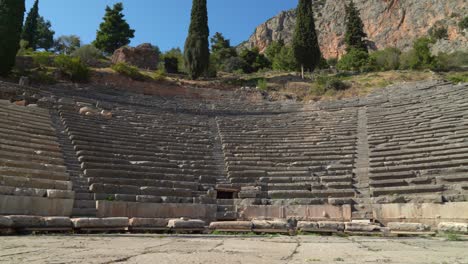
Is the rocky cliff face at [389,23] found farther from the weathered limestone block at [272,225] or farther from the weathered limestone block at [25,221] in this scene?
the weathered limestone block at [25,221]

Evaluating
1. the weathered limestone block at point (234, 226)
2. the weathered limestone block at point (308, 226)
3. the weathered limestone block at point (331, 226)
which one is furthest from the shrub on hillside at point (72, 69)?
the weathered limestone block at point (331, 226)

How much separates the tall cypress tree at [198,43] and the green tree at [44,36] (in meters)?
23.8

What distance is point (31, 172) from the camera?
886cm

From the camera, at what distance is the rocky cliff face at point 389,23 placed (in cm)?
5681

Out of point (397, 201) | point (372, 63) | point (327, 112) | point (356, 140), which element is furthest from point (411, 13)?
point (397, 201)

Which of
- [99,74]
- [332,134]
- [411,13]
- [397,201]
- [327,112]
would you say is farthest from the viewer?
[411,13]

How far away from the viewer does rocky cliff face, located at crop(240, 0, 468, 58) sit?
186ft

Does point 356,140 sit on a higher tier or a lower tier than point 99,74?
lower

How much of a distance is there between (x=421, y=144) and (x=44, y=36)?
152ft

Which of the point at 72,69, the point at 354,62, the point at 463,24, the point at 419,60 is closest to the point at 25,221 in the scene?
the point at 72,69

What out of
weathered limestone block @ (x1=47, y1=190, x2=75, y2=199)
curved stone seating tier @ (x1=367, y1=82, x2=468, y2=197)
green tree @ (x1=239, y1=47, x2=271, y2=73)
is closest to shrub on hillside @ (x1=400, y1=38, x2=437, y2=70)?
curved stone seating tier @ (x1=367, y1=82, x2=468, y2=197)

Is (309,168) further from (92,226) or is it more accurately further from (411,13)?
(411,13)

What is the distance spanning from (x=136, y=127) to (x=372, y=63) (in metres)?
Result: 24.5

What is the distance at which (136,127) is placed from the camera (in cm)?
1487
